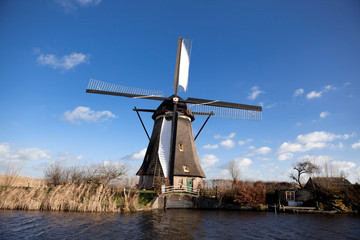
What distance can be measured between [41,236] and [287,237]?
1054cm

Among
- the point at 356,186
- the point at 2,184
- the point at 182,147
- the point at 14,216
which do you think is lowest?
the point at 14,216

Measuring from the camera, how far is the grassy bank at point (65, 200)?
14.9 m

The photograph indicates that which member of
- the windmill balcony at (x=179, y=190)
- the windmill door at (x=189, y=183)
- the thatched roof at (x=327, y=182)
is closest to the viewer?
the windmill balcony at (x=179, y=190)

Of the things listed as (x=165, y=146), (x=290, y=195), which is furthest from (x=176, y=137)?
(x=290, y=195)

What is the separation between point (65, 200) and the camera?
14953 millimetres

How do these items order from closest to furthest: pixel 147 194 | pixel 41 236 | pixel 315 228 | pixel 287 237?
pixel 41 236
pixel 287 237
pixel 315 228
pixel 147 194

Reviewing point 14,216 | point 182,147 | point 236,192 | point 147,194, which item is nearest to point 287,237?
point 236,192

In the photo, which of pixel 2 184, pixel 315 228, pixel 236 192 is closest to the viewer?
pixel 315 228

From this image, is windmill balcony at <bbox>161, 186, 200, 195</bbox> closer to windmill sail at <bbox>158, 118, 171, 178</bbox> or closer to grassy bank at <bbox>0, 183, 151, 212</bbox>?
windmill sail at <bbox>158, 118, 171, 178</bbox>

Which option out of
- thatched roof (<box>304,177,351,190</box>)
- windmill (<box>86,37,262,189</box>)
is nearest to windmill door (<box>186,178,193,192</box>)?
windmill (<box>86,37,262,189</box>)

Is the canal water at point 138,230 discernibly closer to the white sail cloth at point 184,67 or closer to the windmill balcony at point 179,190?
the windmill balcony at point 179,190

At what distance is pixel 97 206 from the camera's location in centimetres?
1484

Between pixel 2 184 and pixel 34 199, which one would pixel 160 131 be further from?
pixel 2 184

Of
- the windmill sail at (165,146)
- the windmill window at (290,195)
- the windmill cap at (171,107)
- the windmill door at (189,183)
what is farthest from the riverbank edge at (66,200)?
the windmill window at (290,195)
